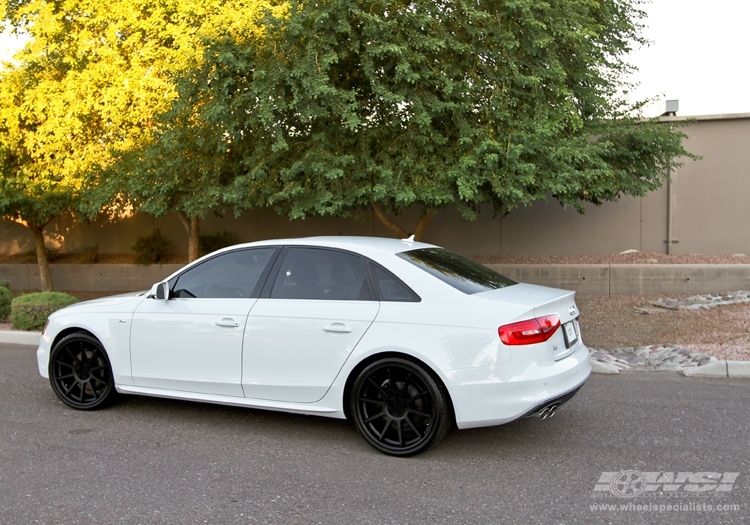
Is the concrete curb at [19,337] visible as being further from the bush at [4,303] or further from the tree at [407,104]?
the tree at [407,104]

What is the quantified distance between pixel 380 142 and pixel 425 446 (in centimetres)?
623

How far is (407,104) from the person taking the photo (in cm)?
1002

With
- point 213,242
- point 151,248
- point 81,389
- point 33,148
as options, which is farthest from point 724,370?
point 151,248

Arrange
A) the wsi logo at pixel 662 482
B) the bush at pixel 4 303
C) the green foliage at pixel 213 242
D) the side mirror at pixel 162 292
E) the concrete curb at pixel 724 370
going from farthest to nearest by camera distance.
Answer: the green foliage at pixel 213 242, the bush at pixel 4 303, the concrete curb at pixel 724 370, the side mirror at pixel 162 292, the wsi logo at pixel 662 482

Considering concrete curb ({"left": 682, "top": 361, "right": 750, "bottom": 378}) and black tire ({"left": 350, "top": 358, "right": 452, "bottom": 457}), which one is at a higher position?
black tire ({"left": 350, "top": 358, "right": 452, "bottom": 457})

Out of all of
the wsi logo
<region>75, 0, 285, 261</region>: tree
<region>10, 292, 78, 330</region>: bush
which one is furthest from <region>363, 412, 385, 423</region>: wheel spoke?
<region>10, 292, 78, 330</region>: bush

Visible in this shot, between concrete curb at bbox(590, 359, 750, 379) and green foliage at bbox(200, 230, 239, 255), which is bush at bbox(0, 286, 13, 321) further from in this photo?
concrete curb at bbox(590, 359, 750, 379)

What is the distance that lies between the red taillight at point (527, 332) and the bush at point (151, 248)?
13.7m

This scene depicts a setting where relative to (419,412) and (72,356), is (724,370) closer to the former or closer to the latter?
(419,412)

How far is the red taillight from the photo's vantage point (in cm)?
471

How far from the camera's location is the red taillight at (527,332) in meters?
4.71

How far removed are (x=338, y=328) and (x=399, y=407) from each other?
2.39ft

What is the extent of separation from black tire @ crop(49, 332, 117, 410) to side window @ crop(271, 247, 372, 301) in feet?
6.27

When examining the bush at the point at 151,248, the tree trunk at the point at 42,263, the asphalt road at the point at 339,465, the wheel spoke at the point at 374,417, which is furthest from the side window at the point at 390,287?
the tree trunk at the point at 42,263
